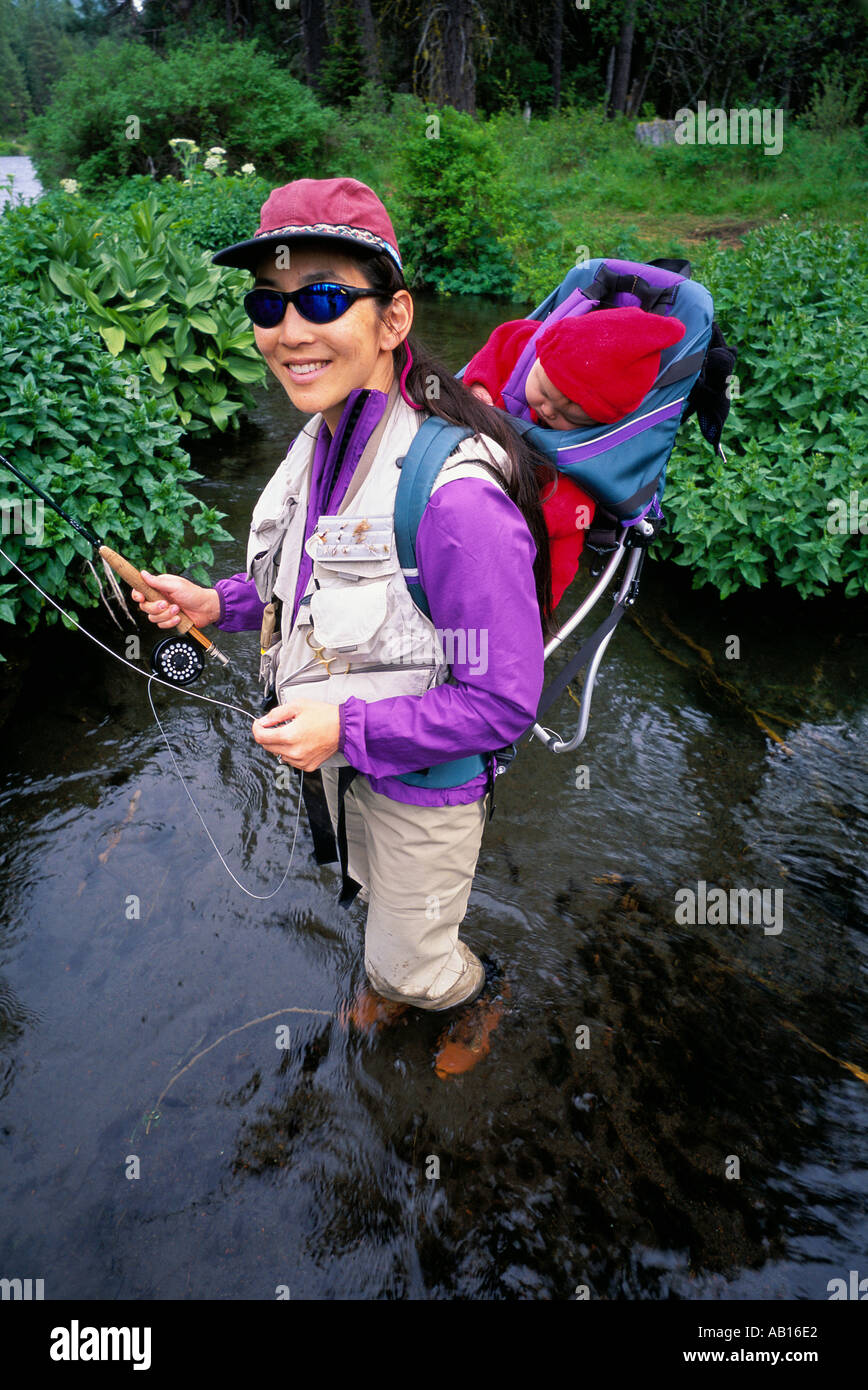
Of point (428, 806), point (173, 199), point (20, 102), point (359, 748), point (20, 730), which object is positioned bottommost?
point (20, 730)

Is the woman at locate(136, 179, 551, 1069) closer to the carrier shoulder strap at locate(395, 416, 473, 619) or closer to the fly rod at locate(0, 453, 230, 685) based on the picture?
the carrier shoulder strap at locate(395, 416, 473, 619)

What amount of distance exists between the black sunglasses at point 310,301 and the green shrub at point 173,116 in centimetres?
1938

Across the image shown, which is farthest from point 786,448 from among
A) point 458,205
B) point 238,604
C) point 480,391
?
point 458,205

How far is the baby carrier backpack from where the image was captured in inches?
68.6

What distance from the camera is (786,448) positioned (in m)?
4.80

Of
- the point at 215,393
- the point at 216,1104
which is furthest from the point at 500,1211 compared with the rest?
the point at 215,393

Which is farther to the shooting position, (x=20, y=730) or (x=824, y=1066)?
(x=20, y=730)

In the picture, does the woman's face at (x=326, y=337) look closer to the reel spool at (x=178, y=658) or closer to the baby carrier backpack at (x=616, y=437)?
the baby carrier backpack at (x=616, y=437)

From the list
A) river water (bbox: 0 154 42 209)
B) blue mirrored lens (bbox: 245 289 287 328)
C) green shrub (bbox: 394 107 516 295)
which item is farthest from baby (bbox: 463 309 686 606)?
river water (bbox: 0 154 42 209)

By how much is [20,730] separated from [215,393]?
11.7 feet

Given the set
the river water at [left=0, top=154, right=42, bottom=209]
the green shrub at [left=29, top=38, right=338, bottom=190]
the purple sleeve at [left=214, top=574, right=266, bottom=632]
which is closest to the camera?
the purple sleeve at [left=214, top=574, right=266, bottom=632]

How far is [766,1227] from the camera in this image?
247 cm

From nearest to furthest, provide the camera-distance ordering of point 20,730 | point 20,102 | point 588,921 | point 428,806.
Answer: point 428,806, point 588,921, point 20,730, point 20,102

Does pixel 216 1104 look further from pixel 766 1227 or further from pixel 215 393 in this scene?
pixel 215 393
